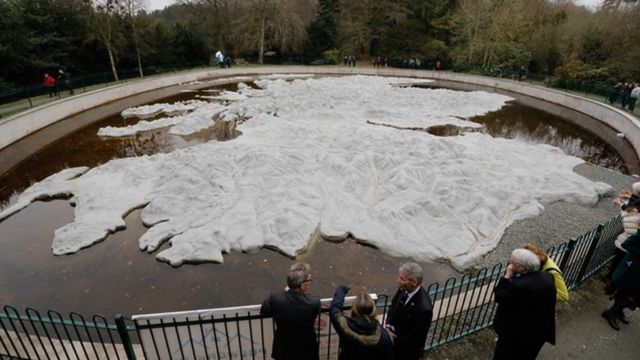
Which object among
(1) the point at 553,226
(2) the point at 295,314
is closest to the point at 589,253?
(1) the point at 553,226

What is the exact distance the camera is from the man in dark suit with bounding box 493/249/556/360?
11.8ft

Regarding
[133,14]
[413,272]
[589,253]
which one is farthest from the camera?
[133,14]

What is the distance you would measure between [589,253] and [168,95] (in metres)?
27.3

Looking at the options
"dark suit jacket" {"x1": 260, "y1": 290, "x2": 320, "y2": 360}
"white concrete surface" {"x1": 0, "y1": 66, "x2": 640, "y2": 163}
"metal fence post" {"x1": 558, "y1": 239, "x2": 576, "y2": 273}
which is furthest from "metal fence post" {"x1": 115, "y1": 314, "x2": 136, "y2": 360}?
"white concrete surface" {"x1": 0, "y1": 66, "x2": 640, "y2": 163}

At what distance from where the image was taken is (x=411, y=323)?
3.66m

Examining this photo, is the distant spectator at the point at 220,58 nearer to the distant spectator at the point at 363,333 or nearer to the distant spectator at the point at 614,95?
the distant spectator at the point at 614,95

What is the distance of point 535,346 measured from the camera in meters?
3.98

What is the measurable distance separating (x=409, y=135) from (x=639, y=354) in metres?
10.9

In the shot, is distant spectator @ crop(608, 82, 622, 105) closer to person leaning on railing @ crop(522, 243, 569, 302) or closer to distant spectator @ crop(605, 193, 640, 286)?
distant spectator @ crop(605, 193, 640, 286)

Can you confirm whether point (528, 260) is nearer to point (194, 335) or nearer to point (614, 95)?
point (194, 335)

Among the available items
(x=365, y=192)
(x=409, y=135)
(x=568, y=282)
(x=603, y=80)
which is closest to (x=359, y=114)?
(x=409, y=135)

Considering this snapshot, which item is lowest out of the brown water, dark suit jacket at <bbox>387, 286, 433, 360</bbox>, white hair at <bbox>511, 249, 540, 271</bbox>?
the brown water

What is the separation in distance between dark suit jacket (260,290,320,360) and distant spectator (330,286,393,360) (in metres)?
0.34

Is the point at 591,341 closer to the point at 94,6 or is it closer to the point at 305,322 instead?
the point at 305,322
